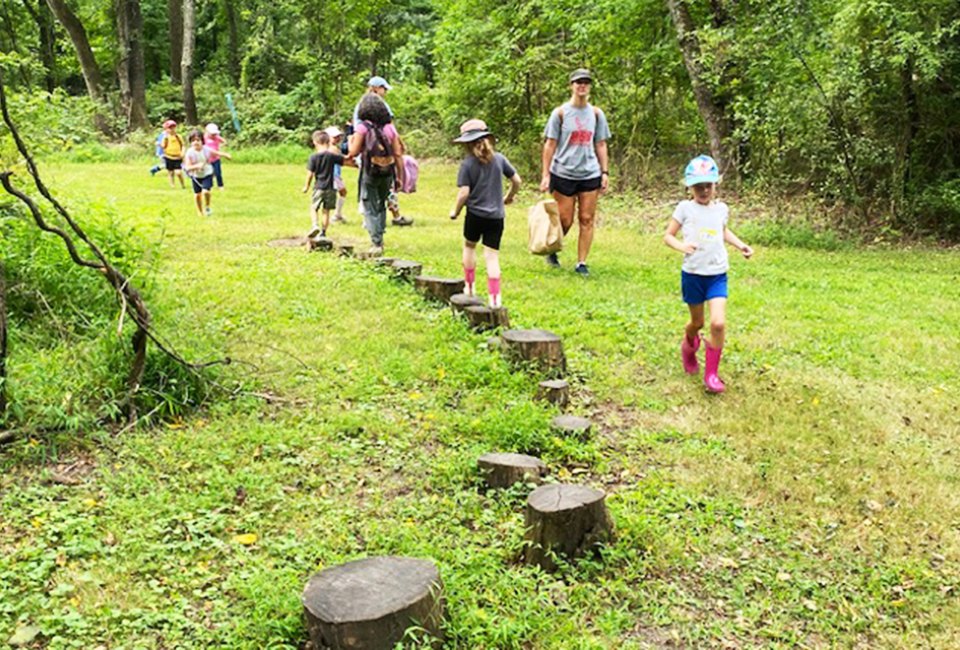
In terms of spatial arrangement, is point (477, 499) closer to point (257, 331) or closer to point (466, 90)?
point (257, 331)

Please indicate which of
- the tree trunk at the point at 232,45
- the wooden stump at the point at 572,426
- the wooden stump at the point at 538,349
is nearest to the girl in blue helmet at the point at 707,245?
the wooden stump at the point at 538,349

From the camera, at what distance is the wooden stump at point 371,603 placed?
2.60 m

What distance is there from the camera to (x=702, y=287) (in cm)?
544

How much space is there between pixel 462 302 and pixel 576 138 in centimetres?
292

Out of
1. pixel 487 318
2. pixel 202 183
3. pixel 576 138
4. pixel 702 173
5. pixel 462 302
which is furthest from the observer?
pixel 202 183

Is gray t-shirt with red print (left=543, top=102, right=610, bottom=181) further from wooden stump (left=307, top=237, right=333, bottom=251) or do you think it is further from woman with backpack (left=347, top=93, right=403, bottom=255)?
wooden stump (left=307, top=237, right=333, bottom=251)

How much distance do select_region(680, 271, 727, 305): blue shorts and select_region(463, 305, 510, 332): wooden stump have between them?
146 centimetres

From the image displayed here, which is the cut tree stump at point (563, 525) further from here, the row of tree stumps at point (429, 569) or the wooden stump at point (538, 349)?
the wooden stump at point (538, 349)

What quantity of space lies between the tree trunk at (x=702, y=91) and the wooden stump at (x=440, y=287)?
8.27m

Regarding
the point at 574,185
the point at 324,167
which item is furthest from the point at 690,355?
the point at 324,167

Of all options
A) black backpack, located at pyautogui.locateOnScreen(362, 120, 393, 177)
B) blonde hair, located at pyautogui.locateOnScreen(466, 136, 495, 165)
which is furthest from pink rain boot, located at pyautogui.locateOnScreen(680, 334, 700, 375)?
black backpack, located at pyautogui.locateOnScreen(362, 120, 393, 177)

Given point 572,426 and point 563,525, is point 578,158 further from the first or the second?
point 563,525

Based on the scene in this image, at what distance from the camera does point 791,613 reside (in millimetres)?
3189

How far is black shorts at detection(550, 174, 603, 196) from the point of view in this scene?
8539mm
